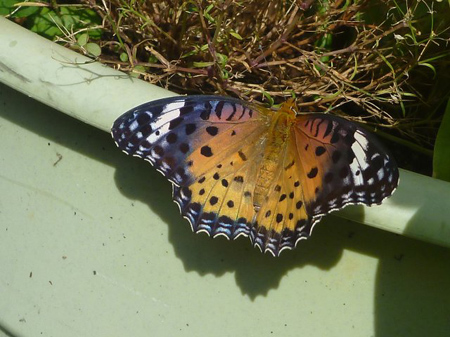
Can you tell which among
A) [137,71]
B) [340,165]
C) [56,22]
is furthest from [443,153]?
[56,22]

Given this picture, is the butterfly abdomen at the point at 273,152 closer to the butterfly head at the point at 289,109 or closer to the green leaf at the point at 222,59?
the butterfly head at the point at 289,109

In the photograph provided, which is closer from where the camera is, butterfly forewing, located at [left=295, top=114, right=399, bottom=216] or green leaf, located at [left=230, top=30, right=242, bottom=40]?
butterfly forewing, located at [left=295, top=114, right=399, bottom=216]

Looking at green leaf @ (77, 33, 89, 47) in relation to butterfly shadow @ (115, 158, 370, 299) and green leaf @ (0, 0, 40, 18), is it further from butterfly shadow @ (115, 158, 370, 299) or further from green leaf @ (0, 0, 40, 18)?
butterfly shadow @ (115, 158, 370, 299)

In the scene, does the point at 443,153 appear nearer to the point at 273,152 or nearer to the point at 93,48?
the point at 273,152

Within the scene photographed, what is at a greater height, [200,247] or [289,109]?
[289,109]

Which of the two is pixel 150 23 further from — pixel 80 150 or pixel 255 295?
pixel 255 295

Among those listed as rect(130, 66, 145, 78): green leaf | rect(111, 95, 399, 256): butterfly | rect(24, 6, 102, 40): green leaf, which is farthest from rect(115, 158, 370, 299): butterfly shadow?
rect(24, 6, 102, 40): green leaf
